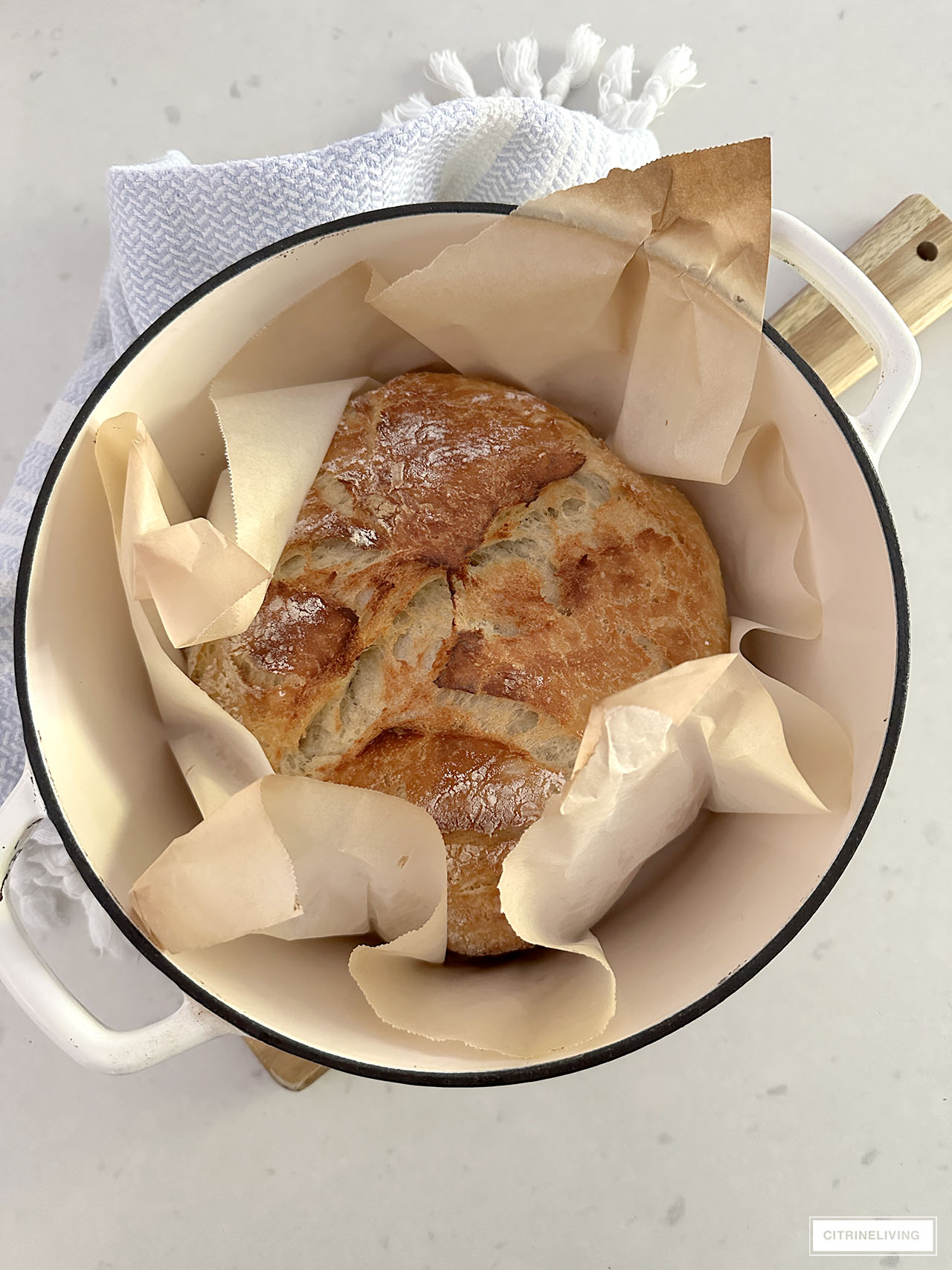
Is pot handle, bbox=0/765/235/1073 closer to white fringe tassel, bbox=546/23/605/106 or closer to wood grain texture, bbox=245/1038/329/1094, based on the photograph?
wood grain texture, bbox=245/1038/329/1094

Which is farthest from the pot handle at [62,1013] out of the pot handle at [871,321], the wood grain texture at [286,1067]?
the pot handle at [871,321]

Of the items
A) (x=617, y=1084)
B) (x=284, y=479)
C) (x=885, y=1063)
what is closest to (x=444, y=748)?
(x=284, y=479)

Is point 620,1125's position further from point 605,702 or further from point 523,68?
point 523,68

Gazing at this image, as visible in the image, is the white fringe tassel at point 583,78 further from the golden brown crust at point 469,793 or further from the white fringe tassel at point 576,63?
the golden brown crust at point 469,793

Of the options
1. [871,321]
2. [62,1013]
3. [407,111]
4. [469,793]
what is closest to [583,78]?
[407,111]

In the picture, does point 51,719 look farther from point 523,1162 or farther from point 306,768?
point 523,1162

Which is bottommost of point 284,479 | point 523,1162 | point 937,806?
point 523,1162

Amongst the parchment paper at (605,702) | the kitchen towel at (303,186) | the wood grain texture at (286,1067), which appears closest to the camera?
the parchment paper at (605,702)

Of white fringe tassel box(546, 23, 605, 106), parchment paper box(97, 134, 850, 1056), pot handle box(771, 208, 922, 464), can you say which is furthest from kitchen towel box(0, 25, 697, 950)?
pot handle box(771, 208, 922, 464)
